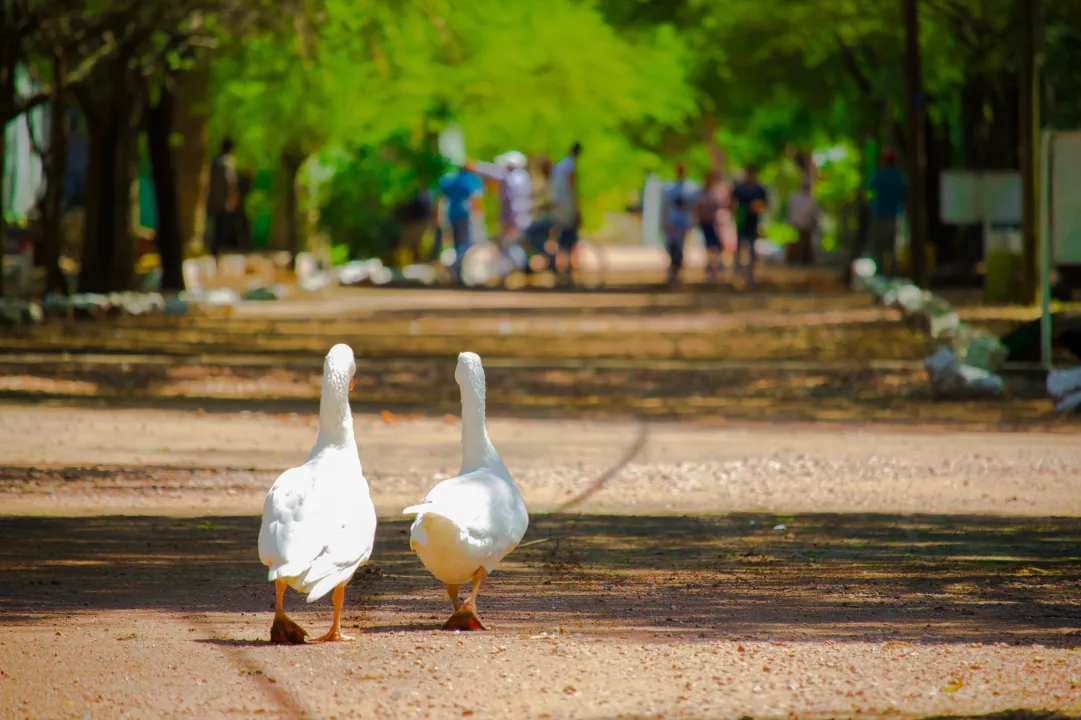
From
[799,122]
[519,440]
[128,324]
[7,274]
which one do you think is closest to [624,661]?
[519,440]

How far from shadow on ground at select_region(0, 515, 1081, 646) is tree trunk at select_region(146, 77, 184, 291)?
18.4 metres

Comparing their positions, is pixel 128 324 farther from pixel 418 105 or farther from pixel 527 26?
pixel 527 26

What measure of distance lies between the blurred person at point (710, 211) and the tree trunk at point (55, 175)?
1430cm

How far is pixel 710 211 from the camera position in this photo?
35969 mm

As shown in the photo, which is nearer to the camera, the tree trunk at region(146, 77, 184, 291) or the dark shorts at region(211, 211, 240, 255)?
the tree trunk at region(146, 77, 184, 291)

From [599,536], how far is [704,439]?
435cm

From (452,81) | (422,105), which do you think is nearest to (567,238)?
(422,105)

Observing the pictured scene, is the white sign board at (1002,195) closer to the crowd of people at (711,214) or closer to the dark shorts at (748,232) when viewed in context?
the crowd of people at (711,214)

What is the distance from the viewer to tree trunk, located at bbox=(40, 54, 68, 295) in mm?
21767

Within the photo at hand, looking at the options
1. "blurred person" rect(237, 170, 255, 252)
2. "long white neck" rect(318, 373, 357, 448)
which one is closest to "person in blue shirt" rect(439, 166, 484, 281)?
"blurred person" rect(237, 170, 255, 252)

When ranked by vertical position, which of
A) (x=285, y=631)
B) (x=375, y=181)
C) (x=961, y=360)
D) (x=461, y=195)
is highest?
(x=375, y=181)

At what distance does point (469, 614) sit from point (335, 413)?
937 millimetres

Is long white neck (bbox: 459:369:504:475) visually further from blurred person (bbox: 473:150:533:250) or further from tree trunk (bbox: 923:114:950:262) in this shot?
blurred person (bbox: 473:150:533:250)

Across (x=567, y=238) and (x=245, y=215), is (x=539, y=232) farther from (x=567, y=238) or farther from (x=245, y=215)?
(x=245, y=215)
